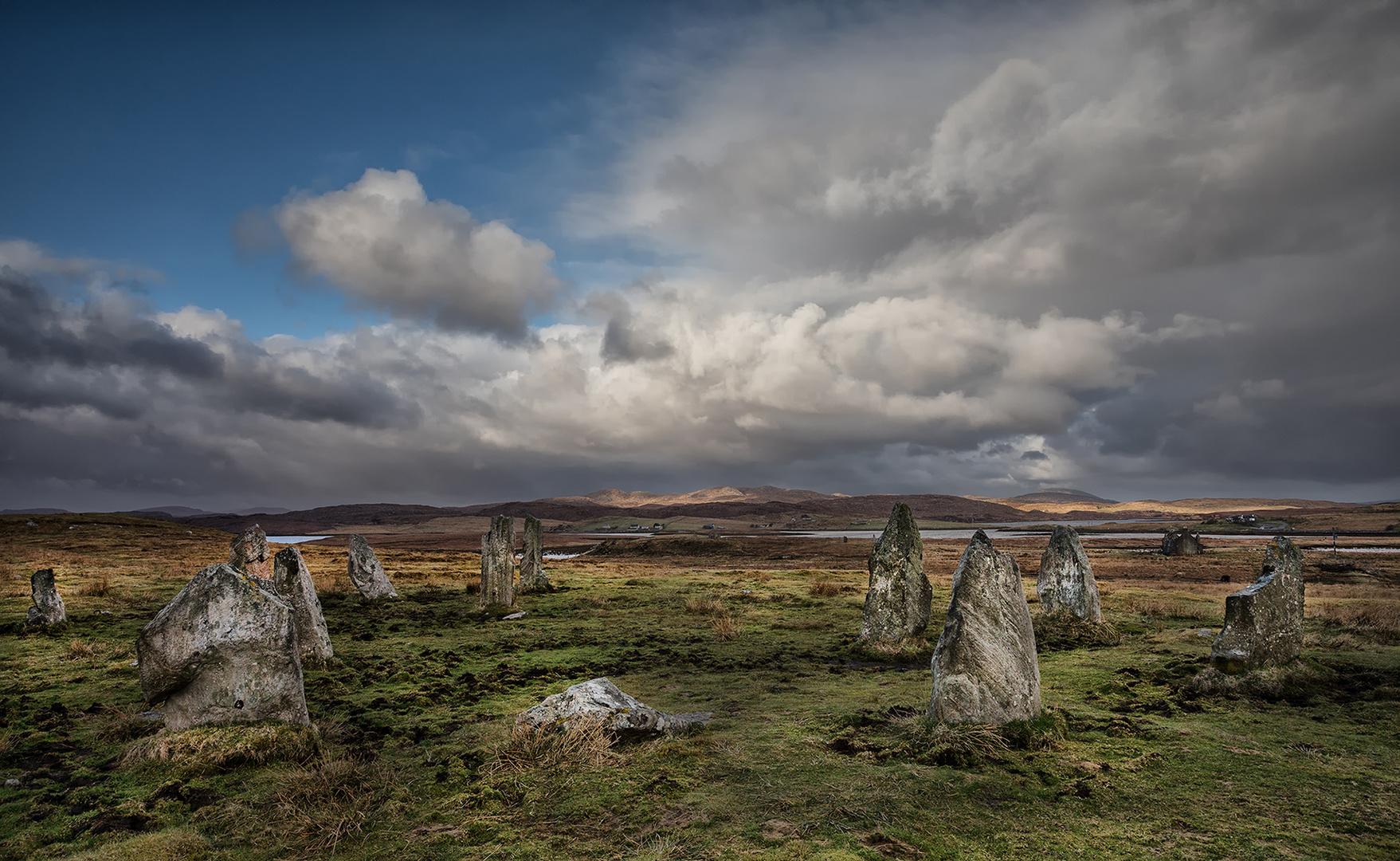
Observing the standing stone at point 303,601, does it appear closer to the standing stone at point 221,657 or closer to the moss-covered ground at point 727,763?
the moss-covered ground at point 727,763

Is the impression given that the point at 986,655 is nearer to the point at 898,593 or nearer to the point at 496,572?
the point at 898,593

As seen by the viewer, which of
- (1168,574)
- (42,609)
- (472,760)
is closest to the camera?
(472,760)

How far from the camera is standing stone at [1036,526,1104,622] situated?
55.4 feet

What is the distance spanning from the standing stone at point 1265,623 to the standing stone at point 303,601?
1556 cm

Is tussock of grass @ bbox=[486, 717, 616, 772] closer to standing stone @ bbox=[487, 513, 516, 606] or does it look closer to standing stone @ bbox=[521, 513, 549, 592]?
standing stone @ bbox=[487, 513, 516, 606]

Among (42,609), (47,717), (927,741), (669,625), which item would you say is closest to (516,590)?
(669,625)

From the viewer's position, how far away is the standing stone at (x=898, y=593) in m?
14.6

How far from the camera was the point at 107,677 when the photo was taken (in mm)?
11156

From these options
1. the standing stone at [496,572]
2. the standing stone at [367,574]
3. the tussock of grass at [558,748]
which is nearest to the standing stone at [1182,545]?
the standing stone at [496,572]

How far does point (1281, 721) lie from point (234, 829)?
1207 cm

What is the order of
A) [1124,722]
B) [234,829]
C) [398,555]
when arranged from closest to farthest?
[234,829], [1124,722], [398,555]

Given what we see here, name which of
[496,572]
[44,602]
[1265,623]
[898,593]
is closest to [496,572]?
[496,572]

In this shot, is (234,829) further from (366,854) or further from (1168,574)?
(1168,574)

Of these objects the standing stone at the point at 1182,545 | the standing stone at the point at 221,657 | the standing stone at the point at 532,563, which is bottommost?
the standing stone at the point at 1182,545
